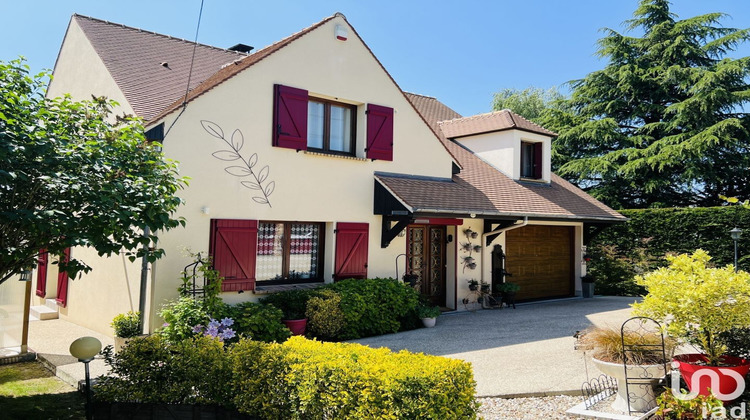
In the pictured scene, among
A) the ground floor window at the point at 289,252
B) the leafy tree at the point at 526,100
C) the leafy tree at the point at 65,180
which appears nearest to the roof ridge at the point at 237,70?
the ground floor window at the point at 289,252

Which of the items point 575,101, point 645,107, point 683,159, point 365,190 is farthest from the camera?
point 575,101

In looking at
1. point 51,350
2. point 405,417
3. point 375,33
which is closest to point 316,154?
point 375,33

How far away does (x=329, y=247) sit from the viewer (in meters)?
10.5

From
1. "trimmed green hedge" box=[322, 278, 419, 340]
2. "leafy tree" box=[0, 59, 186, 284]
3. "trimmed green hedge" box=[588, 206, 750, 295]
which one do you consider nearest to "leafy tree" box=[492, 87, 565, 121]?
"trimmed green hedge" box=[588, 206, 750, 295]

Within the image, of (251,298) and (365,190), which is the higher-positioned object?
(365,190)

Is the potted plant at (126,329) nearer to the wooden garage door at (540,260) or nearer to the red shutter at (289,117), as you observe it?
the red shutter at (289,117)

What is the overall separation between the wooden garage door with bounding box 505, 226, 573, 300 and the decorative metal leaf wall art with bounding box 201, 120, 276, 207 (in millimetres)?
7472

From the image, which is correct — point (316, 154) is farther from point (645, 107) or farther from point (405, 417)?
point (645, 107)

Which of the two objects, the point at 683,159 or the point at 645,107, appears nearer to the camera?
the point at 683,159

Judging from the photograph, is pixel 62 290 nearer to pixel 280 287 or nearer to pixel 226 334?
pixel 280 287

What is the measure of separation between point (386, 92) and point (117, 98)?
5.60 meters

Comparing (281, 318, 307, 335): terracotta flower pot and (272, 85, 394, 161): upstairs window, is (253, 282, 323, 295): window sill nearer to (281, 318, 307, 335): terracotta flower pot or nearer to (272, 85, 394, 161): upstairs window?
(281, 318, 307, 335): terracotta flower pot

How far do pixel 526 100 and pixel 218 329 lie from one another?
30832mm

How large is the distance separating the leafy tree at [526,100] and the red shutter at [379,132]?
77.3 ft
